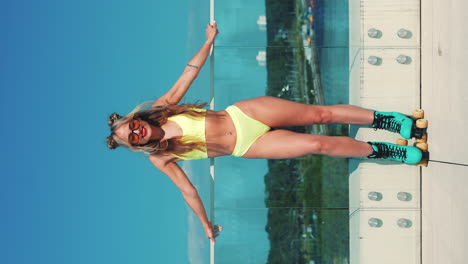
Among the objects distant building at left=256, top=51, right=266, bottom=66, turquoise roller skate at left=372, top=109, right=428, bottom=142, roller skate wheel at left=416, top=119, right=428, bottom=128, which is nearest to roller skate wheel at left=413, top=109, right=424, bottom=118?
turquoise roller skate at left=372, top=109, right=428, bottom=142

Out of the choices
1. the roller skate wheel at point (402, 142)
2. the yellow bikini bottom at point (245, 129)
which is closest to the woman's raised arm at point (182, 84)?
the yellow bikini bottom at point (245, 129)

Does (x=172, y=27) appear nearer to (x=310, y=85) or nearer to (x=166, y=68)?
(x=166, y=68)

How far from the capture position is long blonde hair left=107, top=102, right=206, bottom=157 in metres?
3.40

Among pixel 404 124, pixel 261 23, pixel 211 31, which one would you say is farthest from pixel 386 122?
pixel 211 31

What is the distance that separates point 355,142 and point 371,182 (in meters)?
0.75

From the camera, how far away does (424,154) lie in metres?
3.66

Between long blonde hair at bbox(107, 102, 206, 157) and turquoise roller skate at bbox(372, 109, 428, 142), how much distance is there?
1423mm

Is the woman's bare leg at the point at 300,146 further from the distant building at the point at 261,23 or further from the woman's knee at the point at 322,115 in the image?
the distant building at the point at 261,23

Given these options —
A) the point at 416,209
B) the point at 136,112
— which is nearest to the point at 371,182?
the point at 416,209

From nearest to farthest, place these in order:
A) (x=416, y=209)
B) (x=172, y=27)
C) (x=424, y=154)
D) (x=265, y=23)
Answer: (x=424, y=154)
(x=416, y=209)
(x=265, y=23)
(x=172, y=27)

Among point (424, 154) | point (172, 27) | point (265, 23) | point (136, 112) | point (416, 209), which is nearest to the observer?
point (136, 112)

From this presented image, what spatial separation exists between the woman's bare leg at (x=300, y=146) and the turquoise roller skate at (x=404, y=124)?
0.27m

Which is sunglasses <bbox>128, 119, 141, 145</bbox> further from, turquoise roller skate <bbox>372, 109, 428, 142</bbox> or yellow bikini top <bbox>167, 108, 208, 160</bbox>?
turquoise roller skate <bbox>372, 109, 428, 142</bbox>

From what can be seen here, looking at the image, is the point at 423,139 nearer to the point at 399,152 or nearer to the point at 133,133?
the point at 399,152
